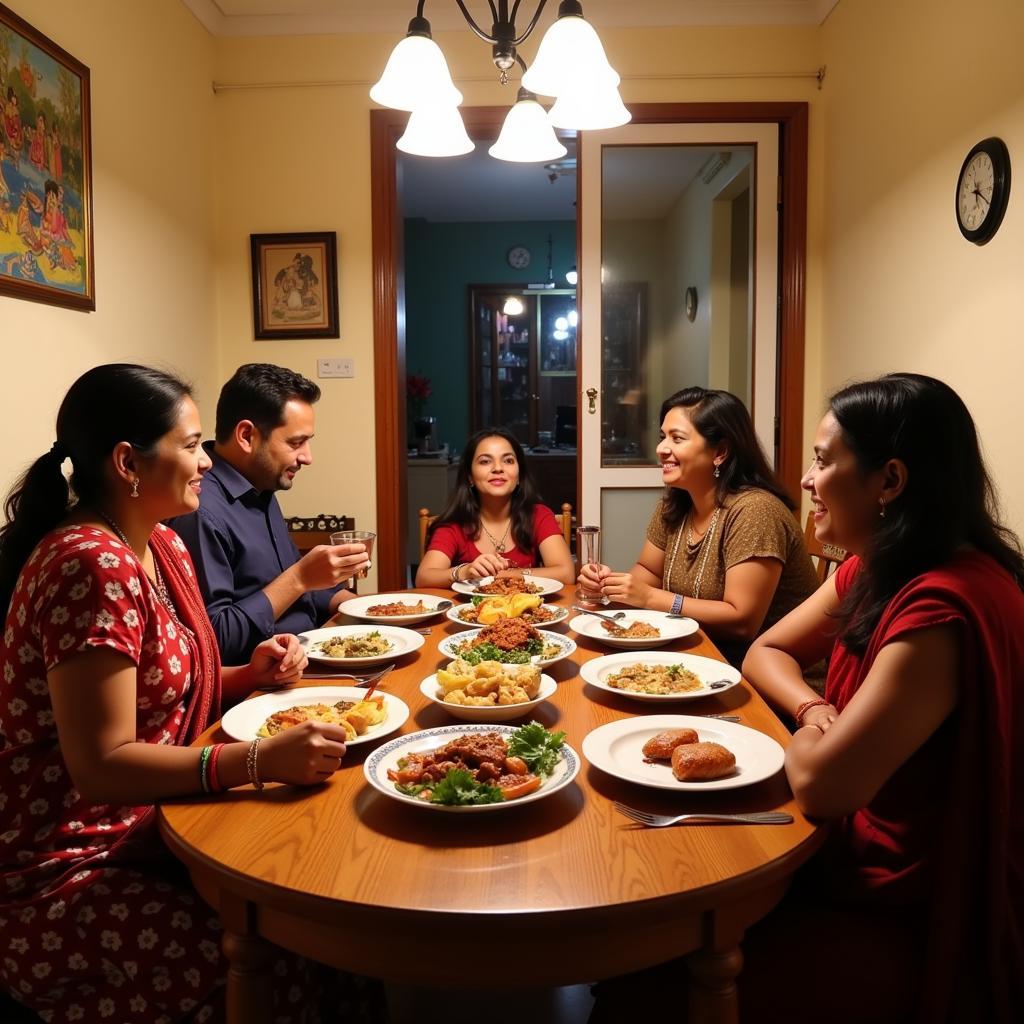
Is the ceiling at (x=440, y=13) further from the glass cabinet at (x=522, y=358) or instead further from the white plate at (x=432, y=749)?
the glass cabinet at (x=522, y=358)

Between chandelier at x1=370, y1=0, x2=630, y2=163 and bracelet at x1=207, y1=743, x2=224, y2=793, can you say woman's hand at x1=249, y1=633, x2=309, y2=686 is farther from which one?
chandelier at x1=370, y1=0, x2=630, y2=163

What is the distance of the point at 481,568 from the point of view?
8.34ft

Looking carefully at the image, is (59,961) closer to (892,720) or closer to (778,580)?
(892,720)

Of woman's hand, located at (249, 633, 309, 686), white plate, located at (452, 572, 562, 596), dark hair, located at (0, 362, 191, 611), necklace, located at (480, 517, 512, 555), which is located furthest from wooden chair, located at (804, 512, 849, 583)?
dark hair, located at (0, 362, 191, 611)

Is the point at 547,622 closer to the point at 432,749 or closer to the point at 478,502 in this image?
the point at 432,749

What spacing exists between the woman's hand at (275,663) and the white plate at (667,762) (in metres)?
0.60

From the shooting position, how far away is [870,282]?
3.31 metres

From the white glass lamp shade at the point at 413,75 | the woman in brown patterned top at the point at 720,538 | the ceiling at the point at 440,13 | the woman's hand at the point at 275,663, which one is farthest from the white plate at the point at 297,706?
the ceiling at the point at 440,13

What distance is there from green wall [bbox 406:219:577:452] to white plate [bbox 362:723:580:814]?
704cm

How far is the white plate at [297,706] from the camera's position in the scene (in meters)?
1.33

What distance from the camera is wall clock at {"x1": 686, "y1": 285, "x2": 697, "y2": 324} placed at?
4.12 metres

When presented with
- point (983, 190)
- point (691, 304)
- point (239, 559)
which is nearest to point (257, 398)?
point (239, 559)

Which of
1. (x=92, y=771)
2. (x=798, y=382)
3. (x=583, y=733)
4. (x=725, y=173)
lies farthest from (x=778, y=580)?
(x=725, y=173)

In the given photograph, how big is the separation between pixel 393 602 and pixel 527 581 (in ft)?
1.35
